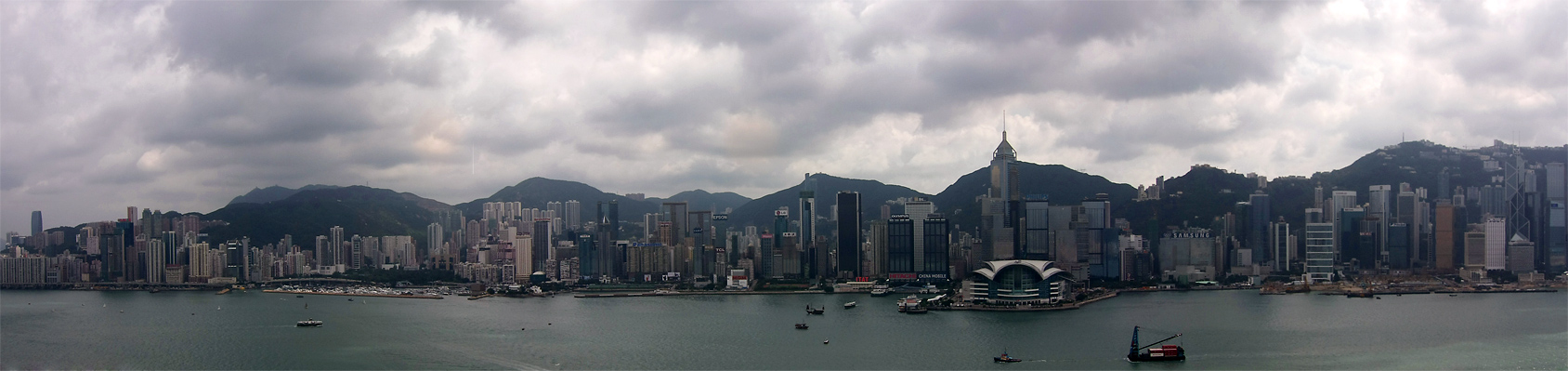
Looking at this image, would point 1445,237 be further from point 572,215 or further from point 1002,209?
point 572,215

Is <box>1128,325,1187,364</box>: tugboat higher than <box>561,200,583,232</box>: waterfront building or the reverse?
the reverse

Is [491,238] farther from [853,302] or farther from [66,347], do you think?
[66,347]

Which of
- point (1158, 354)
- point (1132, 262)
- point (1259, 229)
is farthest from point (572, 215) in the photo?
point (1158, 354)

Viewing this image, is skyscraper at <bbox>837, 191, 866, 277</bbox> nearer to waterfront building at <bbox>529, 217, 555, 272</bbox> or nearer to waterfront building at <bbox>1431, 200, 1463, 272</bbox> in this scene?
waterfront building at <bbox>529, 217, 555, 272</bbox>

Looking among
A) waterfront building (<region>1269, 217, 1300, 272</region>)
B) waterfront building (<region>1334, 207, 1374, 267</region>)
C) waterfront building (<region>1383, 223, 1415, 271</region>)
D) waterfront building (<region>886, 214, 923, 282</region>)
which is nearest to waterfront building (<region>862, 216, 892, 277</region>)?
waterfront building (<region>886, 214, 923, 282</region>)

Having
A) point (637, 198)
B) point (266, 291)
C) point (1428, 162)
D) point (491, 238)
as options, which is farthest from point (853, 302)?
point (637, 198)
